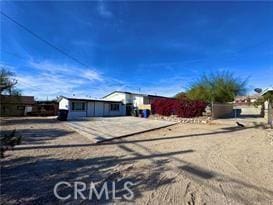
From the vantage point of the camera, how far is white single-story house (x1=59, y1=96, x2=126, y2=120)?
2838cm

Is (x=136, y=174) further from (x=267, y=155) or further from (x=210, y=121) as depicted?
(x=210, y=121)

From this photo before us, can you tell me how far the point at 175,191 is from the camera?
4262 millimetres

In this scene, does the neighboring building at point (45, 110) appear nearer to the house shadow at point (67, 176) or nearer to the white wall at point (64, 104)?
the white wall at point (64, 104)

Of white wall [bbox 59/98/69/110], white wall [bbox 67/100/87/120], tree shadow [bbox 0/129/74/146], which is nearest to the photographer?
tree shadow [bbox 0/129/74/146]

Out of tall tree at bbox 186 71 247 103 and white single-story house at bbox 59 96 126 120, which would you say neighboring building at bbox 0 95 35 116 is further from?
tall tree at bbox 186 71 247 103

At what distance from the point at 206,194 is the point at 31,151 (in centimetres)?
590

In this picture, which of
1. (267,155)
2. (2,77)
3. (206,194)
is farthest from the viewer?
(2,77)

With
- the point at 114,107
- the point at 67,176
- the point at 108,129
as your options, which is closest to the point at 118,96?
the point at 114,107

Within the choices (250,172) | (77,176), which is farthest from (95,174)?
(250,172)

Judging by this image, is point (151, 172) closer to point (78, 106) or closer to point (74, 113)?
point (74, 113)
